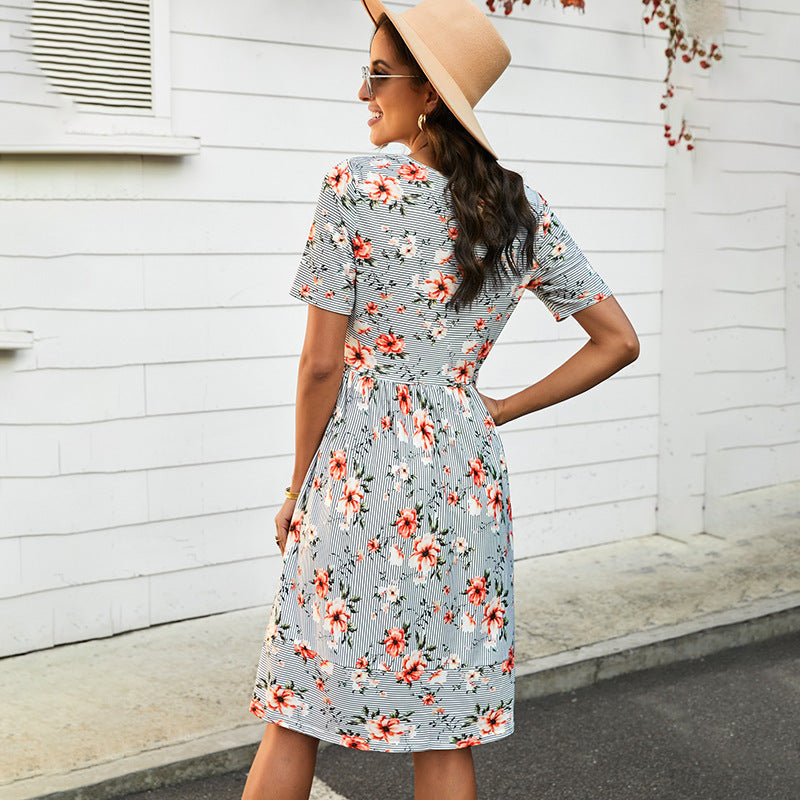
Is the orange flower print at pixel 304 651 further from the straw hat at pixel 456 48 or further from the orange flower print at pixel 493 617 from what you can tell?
the straw hat at pixel 456 48

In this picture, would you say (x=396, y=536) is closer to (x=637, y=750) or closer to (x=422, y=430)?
(x=422, y=430)

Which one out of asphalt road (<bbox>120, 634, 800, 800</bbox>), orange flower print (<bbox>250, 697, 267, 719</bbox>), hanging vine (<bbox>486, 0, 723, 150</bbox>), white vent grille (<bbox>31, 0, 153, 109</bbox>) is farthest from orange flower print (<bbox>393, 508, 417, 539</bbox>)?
hanging vine (<bbox>486, 0, 723, 150</bbox>)

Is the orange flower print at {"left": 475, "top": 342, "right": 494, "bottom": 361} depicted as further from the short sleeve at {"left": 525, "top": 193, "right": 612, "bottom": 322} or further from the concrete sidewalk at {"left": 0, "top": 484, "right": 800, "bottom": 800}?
the concrete sidewalk at {"left": 0, "top": 484, "right": 800, "bottom": 800}

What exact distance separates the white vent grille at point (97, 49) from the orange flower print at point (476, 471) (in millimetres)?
2242

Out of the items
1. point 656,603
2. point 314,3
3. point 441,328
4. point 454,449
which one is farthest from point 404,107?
point 656,603

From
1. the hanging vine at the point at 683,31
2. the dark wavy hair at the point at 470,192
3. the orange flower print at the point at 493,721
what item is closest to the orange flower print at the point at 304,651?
the orange flower print at the point at 493,721

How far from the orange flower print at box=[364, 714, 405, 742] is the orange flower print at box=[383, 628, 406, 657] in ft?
0.44

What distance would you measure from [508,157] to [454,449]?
9.15ft

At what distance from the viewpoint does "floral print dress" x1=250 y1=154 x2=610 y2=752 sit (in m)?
2.24

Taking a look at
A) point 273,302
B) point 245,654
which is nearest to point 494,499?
point 245,654

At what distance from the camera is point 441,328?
7.39 feet

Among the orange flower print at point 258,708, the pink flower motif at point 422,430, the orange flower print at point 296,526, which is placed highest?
the pink flower motif at point 422,430

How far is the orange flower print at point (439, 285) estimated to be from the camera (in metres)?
2.19

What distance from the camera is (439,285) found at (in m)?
2.21
